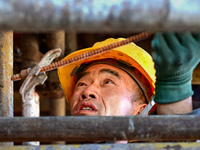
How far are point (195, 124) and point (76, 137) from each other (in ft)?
1.45

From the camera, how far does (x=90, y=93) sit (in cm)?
309

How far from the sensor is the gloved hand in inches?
60.9

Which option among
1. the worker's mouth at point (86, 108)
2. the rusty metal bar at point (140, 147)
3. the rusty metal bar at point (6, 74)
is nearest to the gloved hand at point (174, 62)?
the rusty metal bar at point (140, 147)

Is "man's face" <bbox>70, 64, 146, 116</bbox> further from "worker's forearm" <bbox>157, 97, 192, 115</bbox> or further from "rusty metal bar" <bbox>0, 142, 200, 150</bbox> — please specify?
"rusty metal bar" <bbox>0, 142, 200, 150</bbox>

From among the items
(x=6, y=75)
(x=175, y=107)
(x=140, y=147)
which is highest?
(x=6, y=75)

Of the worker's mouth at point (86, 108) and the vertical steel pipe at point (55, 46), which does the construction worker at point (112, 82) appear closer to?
the worker's mouth at point (86, 108)

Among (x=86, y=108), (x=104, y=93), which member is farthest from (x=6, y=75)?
(x=104, y=93)

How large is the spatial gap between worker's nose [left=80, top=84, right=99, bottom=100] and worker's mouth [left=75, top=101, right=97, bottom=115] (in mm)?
73

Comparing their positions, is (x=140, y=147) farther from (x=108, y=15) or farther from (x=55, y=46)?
(x=55, y=46)

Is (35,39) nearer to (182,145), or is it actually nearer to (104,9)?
(182,145)

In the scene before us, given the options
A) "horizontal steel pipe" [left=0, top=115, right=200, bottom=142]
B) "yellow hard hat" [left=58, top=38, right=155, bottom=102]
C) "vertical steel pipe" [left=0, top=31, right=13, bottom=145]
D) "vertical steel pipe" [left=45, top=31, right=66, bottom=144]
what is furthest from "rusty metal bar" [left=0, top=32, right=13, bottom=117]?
"vertical steel pipe" [left=45, top=31, right=66, bottom=144]

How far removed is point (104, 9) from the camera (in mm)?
882

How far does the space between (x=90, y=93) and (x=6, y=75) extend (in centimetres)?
76

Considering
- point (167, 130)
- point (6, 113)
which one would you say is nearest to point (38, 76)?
point (6, 113)
